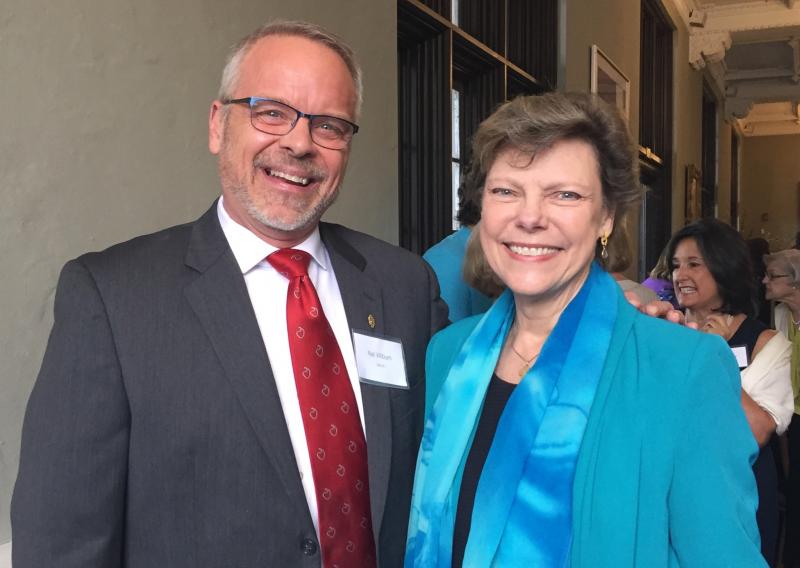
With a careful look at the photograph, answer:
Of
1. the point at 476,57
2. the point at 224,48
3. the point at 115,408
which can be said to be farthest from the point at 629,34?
the point at 115,408

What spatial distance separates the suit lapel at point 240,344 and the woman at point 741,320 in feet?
5.60

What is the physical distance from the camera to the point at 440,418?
1.54m

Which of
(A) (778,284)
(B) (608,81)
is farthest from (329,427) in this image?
(B) (608,81)

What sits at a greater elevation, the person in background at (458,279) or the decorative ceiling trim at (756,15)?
the decorative ceiling trim at (756,15)

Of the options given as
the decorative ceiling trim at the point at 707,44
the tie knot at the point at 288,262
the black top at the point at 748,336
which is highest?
the decorative ceiling trim at the point at 707,44

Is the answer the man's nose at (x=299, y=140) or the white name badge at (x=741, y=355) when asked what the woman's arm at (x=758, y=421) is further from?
the man's nose at (x=299, y=140)

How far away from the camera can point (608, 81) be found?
743 cm

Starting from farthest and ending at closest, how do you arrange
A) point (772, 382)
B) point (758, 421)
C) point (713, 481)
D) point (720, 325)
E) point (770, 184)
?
point (770, 184), point (720, 325), point (772, 382), point (758, 421), point (713, 481)

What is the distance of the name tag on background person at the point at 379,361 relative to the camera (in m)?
1.51

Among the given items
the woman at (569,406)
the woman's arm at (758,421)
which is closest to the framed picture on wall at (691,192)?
the woman's arm at (758,421)

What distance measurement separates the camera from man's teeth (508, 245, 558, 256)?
144 centimetres

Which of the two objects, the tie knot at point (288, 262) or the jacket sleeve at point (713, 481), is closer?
the jacket sleeve at point (713, 481)

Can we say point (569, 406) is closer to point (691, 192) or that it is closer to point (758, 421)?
point (758, 421)

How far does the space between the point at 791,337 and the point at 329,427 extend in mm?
3468
